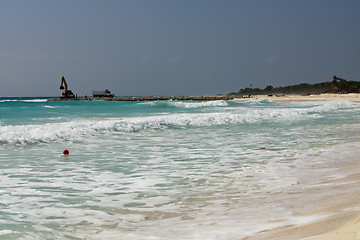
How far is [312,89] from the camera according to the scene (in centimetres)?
10938

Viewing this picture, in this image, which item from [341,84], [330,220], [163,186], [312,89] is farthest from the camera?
[312,89]

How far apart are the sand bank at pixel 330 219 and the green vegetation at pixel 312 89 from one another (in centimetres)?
8210

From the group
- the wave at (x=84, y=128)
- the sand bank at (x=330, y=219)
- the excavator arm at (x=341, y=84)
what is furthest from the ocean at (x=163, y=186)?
the excavator arm at (x=341, y=84)

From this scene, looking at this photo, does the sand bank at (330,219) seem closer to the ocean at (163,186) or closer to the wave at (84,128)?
the ocean at (163,186)

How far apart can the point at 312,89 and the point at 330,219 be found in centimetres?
11383

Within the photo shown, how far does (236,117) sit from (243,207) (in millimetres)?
17671

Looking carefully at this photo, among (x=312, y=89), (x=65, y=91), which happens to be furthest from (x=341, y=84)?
(x=65, y=91)

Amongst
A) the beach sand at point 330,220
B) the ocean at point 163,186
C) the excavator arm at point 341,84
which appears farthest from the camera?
the excavator arm at point 341,84

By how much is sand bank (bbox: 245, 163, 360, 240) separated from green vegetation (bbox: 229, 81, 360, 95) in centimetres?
8210

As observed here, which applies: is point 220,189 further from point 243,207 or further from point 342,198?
point 342,198

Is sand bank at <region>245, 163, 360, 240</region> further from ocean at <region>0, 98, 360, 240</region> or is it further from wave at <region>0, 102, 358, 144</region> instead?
wave at <region>0, 102, 358, 144</region>

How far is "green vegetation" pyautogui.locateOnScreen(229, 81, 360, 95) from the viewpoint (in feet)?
263

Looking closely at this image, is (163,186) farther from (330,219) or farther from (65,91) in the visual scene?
(65,91)

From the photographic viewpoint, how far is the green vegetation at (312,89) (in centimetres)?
8019
